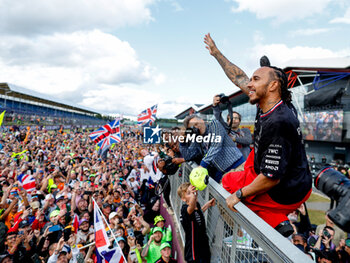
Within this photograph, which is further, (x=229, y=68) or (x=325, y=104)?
(x=325, y=104)

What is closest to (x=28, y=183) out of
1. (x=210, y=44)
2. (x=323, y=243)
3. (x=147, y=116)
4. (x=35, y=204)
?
(x=35, y=204)

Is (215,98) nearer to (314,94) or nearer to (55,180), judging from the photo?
(55,180)

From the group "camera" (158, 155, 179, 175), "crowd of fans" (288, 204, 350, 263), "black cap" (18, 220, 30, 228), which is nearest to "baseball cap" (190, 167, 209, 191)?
"camera" (158, 155, 179, 175)

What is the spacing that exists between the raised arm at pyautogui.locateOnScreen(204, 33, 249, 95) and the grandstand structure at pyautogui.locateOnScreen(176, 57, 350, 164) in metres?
20.0

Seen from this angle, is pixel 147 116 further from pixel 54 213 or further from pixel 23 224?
pixel 23 224

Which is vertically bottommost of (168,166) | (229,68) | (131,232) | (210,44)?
(131,232)

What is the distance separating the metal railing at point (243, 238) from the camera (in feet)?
3.62

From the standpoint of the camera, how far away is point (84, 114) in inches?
3342

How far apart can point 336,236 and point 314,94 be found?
20.9 metres

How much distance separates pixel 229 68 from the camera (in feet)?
8.16

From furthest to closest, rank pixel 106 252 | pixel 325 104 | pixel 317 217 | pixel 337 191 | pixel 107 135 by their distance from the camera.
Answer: pixel 325 104
pixel 107 135
pixel 317 217
pixel 106 252
pixel 337 191

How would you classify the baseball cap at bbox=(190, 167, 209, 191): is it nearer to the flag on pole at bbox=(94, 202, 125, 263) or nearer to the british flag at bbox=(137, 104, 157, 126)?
the flag on pole at bbox=(94, 202, 125, 263)

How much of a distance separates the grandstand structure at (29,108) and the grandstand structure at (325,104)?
32.6 m

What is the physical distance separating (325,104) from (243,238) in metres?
23.8
